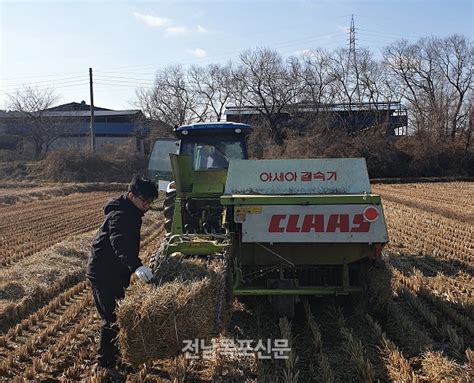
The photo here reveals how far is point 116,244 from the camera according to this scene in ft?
13.4

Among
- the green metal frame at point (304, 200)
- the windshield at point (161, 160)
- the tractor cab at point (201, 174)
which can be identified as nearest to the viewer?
the green metal frame at point (304, 200)

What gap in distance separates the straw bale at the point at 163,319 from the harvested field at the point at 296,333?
13.9 inches

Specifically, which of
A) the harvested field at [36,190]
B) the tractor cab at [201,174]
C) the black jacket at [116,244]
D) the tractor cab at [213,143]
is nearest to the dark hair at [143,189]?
the black jacket at [116,244]

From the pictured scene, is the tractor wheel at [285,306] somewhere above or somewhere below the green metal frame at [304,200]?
below

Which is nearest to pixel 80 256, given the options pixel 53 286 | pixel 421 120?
pixel 53 286

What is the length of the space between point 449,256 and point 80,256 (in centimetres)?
683

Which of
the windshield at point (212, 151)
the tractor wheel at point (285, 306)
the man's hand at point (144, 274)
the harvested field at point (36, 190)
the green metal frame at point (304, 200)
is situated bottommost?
the harvested field at point (36, 190)

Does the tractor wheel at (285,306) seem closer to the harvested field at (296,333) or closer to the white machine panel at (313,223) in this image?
the harvested field at (296,333)

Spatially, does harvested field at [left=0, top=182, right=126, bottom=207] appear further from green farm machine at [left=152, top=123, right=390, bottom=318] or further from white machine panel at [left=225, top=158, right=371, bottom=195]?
green farm machine at [left=152, top=123, right=390, bottom=318]

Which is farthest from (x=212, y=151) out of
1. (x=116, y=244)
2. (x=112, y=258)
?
(x=116, y=244)

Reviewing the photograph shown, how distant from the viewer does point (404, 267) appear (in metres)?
8.07

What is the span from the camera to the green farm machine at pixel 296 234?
515cm

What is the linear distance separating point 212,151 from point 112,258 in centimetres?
393

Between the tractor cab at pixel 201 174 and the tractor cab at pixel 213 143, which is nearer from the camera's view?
the tractor cab at pixel 201 174
